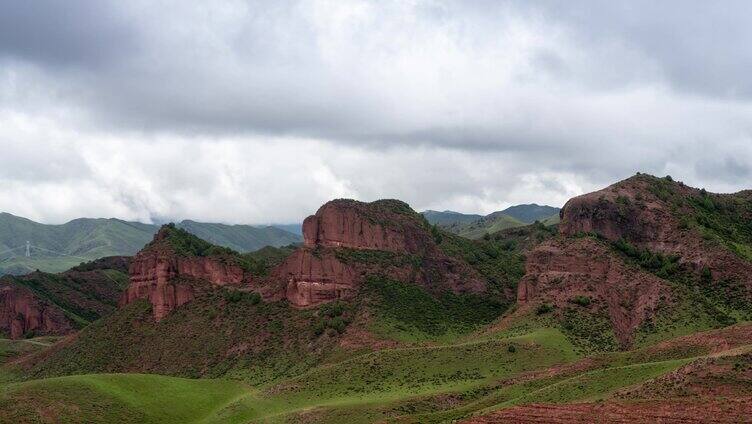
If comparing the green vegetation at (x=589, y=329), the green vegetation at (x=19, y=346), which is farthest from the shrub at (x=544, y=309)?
the green vegetation at (x=19, y=346)

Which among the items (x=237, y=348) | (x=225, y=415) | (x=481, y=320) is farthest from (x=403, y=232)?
(x=225, y=415)

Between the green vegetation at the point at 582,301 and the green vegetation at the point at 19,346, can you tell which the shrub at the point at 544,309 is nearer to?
the green vegetation at the point at 582,301

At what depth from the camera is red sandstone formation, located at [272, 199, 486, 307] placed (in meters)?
139

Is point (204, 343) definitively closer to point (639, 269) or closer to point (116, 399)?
point (116, 399)

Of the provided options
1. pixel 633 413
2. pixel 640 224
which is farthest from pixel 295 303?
pixel 633 413

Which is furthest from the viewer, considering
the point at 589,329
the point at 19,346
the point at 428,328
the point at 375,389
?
the point at 19,346

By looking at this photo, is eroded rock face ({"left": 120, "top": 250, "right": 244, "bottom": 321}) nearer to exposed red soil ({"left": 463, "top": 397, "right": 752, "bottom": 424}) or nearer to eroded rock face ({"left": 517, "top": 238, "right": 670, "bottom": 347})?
eroded rock face ({"left": 517, "top": 238, "right": 670, "bottom": 347})

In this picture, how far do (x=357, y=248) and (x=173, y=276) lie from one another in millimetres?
36562

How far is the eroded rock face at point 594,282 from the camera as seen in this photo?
11831cm

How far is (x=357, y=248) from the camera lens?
480 feet

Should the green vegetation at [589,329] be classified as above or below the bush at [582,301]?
below

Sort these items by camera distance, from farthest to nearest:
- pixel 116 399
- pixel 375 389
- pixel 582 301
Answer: pixel 582 301, pixel 116 399, pixel 375 389

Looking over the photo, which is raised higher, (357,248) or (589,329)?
(357,248)

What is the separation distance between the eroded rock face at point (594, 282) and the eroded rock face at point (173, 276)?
5721cm
